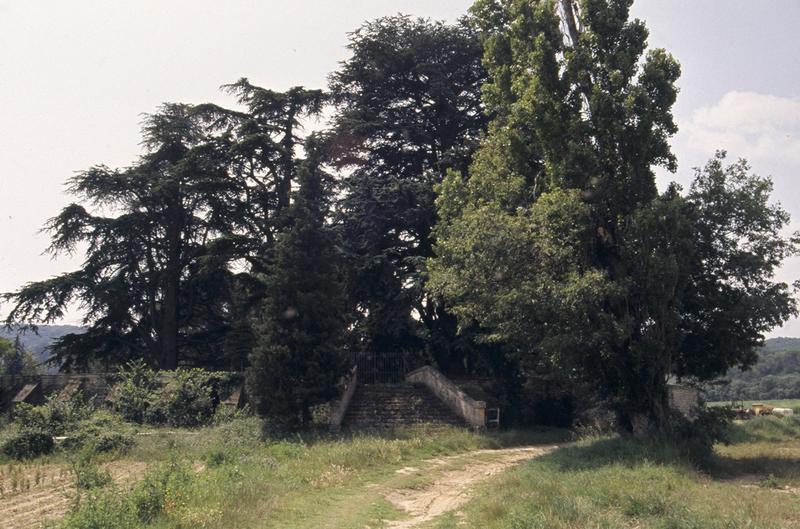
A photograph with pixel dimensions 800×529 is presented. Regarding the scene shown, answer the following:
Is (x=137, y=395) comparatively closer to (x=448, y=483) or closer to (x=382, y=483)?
(x=382, y=483)

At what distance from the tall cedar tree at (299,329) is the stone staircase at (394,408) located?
241 cm

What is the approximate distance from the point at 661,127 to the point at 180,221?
27175 millimetres

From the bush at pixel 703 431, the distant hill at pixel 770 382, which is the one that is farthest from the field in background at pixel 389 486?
the distant hill at pixel 770 382

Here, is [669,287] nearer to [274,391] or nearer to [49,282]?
[274,391]

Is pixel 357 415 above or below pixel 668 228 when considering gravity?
below

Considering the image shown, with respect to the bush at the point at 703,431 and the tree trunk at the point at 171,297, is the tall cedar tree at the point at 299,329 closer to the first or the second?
the bush at the point at 703,431

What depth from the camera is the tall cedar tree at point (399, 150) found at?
101 feet

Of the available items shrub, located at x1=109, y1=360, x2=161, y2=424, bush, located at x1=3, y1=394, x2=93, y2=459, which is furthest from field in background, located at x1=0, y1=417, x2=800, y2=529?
shrub, located at x1=109, y1=360, x2=161, y2=424

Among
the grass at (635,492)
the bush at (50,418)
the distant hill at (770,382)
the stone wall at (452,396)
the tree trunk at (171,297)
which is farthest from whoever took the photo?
the distant hill at (770,382)

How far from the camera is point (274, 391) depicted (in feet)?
77.8

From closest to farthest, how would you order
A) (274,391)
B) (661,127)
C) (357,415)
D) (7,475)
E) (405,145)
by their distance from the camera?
(7,475), (661,127), (274,391), (357,415), (405,145)

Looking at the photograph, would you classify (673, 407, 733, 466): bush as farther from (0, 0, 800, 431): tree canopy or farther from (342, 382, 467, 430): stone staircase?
(342, 382, 467, 430): stone staircase

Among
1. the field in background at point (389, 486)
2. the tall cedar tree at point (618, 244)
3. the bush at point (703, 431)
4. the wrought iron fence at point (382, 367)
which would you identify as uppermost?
the tall cedar tree at point (618, 244)

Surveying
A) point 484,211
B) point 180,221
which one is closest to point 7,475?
point 484,211
